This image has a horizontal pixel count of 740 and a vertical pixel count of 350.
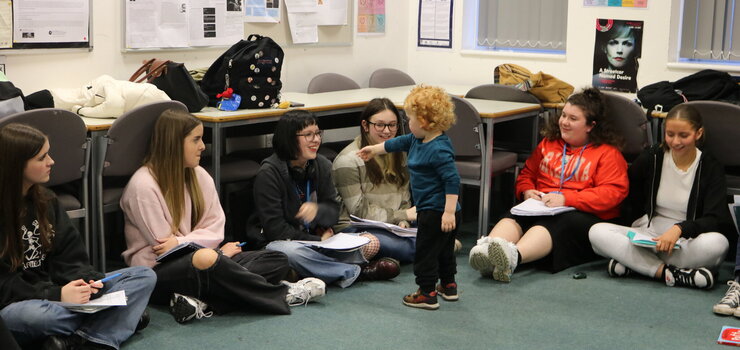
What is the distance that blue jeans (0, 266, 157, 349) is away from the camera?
2828 millimetres

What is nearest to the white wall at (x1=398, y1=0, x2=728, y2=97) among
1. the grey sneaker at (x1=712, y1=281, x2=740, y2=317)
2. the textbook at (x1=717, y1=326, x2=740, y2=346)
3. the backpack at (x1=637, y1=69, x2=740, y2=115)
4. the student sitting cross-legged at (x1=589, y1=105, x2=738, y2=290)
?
the backpack at (x1=637, y1=69, x2=740, y2=115)

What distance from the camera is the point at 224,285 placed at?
334cm

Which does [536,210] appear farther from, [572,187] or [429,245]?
[429,245]

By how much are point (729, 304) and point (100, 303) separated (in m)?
2.32

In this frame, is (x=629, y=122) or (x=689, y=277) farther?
(x=629, y=122)

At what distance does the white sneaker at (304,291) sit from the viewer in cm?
352

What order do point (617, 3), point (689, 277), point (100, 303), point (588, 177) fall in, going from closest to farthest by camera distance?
point (100, 303), point (689, 277), point (588, 177), point (617, 3)

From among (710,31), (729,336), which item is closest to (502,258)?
(729,336)

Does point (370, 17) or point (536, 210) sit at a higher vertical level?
point (370, 17)

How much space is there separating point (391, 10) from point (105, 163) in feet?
9.70

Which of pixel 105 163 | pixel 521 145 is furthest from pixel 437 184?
pixel 521 145

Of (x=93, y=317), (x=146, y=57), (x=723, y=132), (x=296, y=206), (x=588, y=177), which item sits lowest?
(x=93, y=317)

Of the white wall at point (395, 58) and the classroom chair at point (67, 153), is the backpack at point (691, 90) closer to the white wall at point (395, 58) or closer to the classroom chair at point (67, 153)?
the white wall at point (395, 58)

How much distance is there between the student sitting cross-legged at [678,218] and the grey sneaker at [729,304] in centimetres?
21
